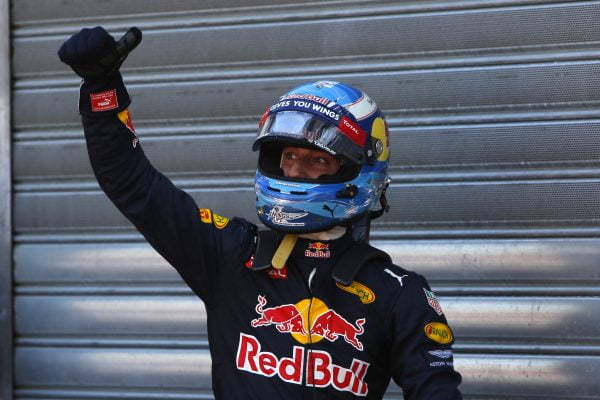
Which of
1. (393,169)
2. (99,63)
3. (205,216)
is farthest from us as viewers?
(393,169)

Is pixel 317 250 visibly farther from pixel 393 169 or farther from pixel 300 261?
pixel 393 169

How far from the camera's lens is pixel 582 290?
14.9 feet

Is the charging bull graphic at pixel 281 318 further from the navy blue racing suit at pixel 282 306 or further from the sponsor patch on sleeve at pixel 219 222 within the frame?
the sponsor patch on sleeve at pixel 219 222

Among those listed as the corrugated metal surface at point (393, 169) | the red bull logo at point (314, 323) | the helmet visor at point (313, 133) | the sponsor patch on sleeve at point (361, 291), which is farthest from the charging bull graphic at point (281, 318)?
the corrugated metal surface at point (393, 169)

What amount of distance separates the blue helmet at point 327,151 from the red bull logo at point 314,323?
0.92ft

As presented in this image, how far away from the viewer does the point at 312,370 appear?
10.0ft

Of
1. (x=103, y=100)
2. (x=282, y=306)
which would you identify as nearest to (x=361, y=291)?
(x=282, y=306)

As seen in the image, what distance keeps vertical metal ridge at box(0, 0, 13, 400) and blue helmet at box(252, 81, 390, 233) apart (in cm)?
256

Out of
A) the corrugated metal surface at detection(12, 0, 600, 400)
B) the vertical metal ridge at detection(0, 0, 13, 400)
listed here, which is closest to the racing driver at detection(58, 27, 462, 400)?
the corrugated metal surface at detection(12, 0, 600, 400)

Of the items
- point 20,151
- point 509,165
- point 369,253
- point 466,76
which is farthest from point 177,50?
point 369,253

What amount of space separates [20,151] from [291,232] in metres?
2.74

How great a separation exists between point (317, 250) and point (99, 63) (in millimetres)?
1028

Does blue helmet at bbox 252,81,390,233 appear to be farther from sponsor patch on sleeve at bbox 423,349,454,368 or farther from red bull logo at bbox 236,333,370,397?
sponsor patch on sleeve at bbox 423,349,454,368

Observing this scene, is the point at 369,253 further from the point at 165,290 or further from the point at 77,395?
the point at 77,395
